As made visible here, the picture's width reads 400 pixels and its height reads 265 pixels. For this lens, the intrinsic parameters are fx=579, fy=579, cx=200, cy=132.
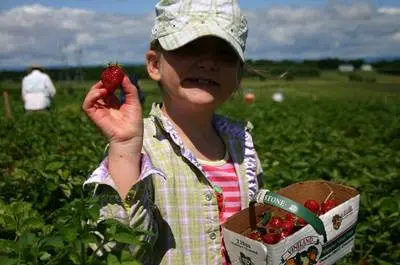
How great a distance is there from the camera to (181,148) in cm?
216

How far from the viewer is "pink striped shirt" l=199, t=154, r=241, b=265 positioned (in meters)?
2.21

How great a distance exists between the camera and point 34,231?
2047 mm

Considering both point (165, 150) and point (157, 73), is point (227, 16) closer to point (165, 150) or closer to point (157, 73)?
point (157, 73)

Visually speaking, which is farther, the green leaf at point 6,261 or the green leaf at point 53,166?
the green leaf at point 53,166

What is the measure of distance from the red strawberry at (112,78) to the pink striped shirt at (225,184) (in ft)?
1.88

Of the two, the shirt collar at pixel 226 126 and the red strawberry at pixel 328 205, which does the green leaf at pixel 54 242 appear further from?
the red strawberry at pixel 328 205

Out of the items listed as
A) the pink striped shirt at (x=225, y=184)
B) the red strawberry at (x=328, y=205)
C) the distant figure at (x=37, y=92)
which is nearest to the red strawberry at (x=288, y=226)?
the red strawberry at (x=328, y=205)

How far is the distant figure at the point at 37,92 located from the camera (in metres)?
12.2

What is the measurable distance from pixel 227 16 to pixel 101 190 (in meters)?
0.78

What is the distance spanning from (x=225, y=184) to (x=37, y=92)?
1062 cm

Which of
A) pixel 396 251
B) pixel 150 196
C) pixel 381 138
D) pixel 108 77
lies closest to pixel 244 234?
pixel 150 196

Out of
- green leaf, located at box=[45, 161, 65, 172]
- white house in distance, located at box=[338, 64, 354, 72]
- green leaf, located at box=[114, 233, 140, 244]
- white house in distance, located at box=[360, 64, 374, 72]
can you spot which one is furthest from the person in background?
white house in distance, located at box=[360, 64, 374, 72]

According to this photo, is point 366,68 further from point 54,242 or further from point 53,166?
point 54,242

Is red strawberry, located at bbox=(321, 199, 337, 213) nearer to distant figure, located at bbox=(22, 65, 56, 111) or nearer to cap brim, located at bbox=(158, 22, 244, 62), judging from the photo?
cap brim, located at bbox=(158, 22, 244, 62)
